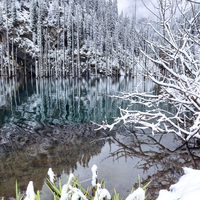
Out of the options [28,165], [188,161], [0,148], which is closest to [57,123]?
[0,148]

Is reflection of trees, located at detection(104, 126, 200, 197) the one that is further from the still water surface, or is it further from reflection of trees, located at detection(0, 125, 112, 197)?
reflection of trees, located at detection(0, 125, 112, 197)

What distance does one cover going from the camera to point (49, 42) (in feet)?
144

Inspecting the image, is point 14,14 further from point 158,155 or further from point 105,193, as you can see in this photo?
point 105,193

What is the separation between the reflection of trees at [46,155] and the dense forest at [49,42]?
29775mm

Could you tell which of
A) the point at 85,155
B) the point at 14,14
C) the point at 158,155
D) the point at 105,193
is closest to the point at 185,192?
the point at 105,193

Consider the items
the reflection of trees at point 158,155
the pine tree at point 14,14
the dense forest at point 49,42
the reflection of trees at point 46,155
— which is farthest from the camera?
the pine tree at point 14,14

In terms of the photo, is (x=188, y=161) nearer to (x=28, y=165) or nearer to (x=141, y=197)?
(x=141, y=197)

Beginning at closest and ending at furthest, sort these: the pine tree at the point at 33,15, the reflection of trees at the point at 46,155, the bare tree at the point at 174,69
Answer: the bare tree at the point at 174,69 → the reflection of trees at the point at 46,155 → the pine tree at the point at 33,15

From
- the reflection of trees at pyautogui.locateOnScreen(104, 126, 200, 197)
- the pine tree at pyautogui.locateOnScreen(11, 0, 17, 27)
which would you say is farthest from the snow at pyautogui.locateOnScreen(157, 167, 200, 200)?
the pine tree at pyautogui.locateOnScreen(11, 0, 17, 27)

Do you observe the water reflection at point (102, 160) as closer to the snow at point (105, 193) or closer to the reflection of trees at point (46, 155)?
the reflection of trees at point (46, 155)

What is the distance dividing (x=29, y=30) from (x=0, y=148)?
42.5m

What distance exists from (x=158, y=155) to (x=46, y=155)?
118 inches

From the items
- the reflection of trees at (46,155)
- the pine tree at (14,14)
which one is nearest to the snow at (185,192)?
the reflection of trees at (46,155)

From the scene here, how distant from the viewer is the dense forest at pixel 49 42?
37938 millimetres
